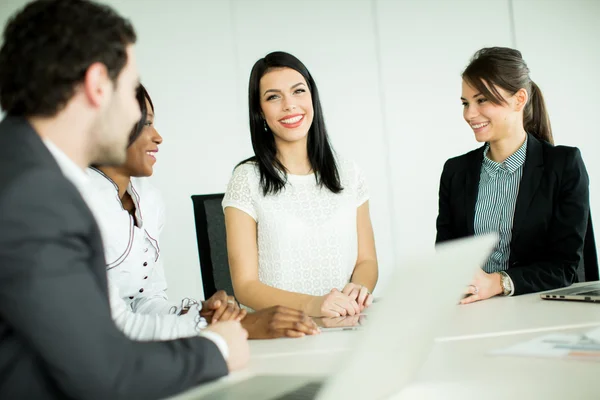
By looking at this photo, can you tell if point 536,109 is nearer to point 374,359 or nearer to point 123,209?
point 123,209

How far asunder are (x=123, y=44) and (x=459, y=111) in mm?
3890

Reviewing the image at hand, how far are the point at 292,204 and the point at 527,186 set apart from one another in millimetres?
840

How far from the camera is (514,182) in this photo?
233 centimetres

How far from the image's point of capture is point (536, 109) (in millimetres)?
2488

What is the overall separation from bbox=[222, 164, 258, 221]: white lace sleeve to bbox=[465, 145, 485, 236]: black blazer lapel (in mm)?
819

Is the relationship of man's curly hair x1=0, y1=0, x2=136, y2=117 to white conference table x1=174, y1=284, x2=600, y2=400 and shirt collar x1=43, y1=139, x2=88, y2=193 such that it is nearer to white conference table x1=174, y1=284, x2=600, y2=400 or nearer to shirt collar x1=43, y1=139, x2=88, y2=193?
shirt collar x1=43, y1=139, x2=88, y2=193

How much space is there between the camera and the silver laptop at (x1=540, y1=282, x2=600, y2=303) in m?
1.56

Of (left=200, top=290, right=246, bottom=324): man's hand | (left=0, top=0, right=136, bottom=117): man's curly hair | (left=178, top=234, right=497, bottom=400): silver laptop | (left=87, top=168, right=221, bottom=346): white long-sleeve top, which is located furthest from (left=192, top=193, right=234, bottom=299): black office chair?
(left=178, top=234, right=497, bottom=400): silver laptop

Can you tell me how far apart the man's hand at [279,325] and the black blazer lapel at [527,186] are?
1.01 meters

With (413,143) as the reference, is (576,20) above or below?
above

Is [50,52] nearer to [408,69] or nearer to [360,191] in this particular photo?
[360,191]

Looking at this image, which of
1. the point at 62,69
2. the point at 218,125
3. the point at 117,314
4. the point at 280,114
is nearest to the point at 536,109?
the point at 280,114

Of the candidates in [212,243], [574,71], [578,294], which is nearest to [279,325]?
[578,294]

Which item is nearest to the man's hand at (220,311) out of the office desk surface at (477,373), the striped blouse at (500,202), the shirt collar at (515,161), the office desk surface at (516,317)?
the office desk surface at (477,373)
